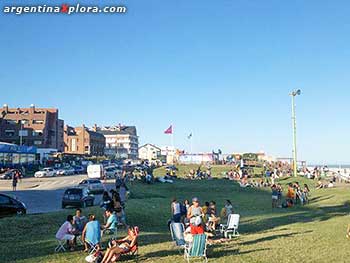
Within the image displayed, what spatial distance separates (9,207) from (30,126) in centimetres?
8667

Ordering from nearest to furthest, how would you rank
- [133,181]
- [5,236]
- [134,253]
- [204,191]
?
[134,253] → [5,236] → [204,191] → [133,181]

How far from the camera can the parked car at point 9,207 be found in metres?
21.1

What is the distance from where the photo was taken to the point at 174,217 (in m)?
18.3

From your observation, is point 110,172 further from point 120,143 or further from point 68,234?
point 120,143

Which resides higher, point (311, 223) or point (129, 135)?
point (129, 135)

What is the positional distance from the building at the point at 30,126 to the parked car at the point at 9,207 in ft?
257

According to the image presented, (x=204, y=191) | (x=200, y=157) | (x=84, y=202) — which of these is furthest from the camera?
(x=200, y=157)

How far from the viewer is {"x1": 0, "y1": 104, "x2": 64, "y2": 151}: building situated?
100250 mm

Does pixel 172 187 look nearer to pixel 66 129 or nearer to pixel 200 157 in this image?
pixel 200 157

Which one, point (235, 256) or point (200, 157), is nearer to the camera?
point (235, 256)

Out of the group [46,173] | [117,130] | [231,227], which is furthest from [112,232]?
[117,130]

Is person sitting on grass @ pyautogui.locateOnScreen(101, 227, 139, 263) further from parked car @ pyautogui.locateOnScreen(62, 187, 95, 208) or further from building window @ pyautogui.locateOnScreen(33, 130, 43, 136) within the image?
building window @ pyautogui.locateOnScreen(33, 130, 43, 136)

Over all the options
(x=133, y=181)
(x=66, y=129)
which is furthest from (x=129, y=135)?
(x=133, y=181)

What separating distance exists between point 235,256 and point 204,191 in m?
30.4
